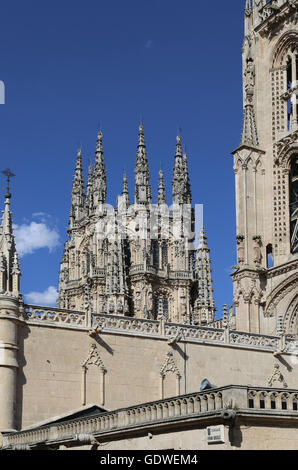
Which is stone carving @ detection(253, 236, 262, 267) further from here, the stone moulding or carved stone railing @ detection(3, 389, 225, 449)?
carved stone railing @ detection(3, 389, 225, 449)

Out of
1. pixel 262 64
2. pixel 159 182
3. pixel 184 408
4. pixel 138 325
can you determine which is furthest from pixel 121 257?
pixel 184 408

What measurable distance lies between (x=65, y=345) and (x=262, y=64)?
19767 millimetres

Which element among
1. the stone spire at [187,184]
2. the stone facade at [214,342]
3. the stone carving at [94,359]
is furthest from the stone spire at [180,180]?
the stone carving at [94,359]

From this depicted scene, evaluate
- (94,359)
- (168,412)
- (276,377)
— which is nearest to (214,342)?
(276,377)

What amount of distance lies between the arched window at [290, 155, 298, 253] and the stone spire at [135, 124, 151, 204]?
1808 inches

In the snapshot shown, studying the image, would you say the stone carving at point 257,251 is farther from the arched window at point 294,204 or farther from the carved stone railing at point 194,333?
the carved stone railing at point 194,333

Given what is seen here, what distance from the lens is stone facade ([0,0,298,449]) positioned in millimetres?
18328

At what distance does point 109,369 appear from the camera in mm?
28281

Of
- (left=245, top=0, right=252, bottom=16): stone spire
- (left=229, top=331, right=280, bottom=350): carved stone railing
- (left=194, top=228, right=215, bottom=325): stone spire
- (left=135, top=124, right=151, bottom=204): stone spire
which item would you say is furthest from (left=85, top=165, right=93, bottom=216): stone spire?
(left=229, top=331, right=280, bottom=350): carved stone railing

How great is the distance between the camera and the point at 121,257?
8169 centimetres

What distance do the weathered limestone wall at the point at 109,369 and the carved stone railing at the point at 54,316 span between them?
0.27 metres

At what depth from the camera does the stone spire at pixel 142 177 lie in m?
84.8
